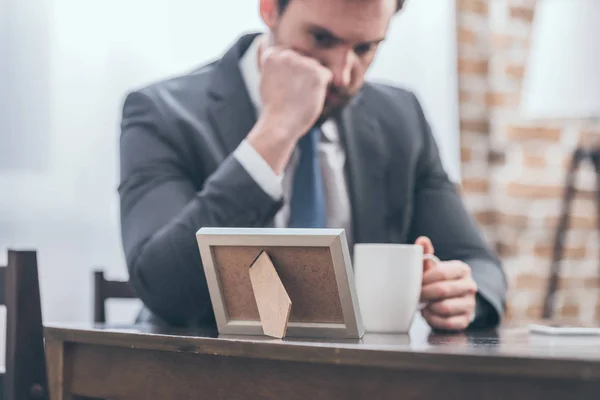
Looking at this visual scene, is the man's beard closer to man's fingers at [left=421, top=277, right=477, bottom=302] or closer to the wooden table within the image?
man's fingers at [left=421, top=277, right=477, bottom=302]

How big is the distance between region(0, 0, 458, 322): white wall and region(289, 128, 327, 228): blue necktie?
42 centimetres

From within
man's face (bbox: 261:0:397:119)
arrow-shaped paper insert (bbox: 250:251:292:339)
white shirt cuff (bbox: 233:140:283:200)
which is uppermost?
man's face (bbox: 261:0:397:119)

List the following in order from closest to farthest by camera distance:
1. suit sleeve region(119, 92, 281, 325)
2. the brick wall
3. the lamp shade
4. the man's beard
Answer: suit sleeve region(119, 92, 281, 325), the man's beard, the lamp shade, the brick wall

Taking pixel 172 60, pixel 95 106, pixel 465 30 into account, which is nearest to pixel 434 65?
pixel 465 30

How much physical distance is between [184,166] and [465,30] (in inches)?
54.5

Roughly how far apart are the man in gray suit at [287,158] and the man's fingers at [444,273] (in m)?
0.11

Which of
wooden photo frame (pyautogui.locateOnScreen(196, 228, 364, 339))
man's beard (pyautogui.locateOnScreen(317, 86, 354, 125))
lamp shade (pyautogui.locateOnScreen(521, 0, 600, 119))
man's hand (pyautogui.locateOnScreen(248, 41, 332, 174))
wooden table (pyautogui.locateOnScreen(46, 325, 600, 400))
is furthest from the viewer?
lamp shade (pyautogui.locateOnScreen(521, 0, 600, 119))

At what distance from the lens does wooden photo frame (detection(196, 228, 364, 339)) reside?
0.90 metres

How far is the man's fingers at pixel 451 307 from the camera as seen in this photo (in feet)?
3.99

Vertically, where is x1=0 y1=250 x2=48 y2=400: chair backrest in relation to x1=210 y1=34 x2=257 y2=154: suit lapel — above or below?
below

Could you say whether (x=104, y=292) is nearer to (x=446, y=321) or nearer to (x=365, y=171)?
(x=365, y=171)

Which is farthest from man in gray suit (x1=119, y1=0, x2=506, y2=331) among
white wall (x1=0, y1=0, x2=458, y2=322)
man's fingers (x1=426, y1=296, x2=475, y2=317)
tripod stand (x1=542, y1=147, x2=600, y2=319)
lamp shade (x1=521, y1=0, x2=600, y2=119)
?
tripod stand (x1=542, y1=147, x2=600, y2=319)

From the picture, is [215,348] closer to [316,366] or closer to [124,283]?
[316,366]

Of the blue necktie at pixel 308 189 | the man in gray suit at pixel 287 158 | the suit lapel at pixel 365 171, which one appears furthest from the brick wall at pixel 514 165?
the blue necktie at pixel 308 189
